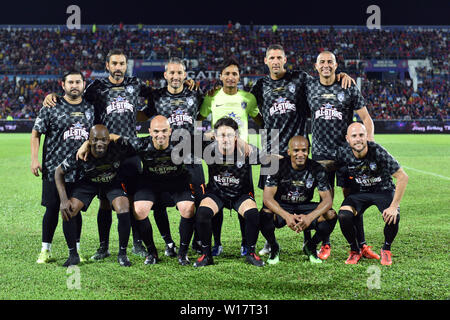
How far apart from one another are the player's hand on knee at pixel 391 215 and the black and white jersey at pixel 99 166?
2.95 m

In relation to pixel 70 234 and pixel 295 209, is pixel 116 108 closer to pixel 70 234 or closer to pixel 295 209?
pixel 70 234

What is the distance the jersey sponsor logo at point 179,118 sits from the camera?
214 inches

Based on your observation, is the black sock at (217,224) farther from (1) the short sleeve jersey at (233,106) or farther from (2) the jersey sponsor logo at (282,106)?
(2) the jersey sponsor logo at (282,106)

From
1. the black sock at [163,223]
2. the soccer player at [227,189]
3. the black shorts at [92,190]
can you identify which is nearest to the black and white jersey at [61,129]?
the black shorts at [92,190]

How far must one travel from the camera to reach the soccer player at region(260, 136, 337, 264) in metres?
4.93

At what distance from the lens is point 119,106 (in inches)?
213

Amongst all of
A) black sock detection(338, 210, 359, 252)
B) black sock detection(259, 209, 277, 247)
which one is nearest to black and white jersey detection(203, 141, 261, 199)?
black sock detection(259, 209, 277, 247)
